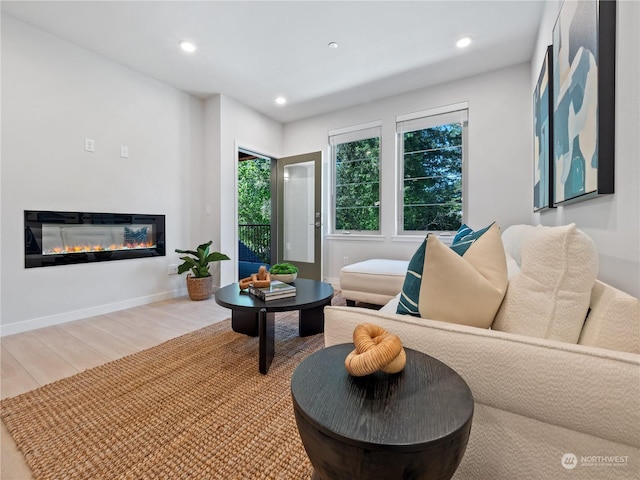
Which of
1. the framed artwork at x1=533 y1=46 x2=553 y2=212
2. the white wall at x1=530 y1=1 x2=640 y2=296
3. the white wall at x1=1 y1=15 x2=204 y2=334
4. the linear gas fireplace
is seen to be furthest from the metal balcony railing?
the white wall at x1=530 y1=1 x2=640 y2=296

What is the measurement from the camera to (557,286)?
0.74m

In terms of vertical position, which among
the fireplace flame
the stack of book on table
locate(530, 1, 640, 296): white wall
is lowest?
the stack of book on table

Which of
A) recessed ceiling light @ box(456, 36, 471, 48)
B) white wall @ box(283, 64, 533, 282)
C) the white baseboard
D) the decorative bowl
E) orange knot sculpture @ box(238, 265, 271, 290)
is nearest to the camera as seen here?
orange knot sculpture @ box(238, 265, 271, 290)

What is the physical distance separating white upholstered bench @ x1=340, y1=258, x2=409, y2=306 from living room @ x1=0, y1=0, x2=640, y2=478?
3.43 feet

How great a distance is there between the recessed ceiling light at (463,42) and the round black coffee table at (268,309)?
2.53 metres

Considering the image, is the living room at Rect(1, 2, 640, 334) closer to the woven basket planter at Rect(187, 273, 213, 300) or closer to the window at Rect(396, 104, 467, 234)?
the window at Rect(396, 104, 467, 234)

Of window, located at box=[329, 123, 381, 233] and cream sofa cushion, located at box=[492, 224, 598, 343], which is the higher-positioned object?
window, located at box=[329, 123, 381, 233]

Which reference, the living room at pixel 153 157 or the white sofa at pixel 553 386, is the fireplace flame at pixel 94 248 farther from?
the white sofa at pixel 553 386

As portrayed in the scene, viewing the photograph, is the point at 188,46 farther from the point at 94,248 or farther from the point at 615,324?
the point at 615,324

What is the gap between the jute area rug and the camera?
1.06 metres

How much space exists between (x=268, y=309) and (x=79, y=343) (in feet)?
5.28

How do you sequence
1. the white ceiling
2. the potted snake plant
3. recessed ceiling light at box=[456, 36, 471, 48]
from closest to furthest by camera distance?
the white ceiling
recessed ceiling light at box=[456, 36, 471, 48]
the potted snake plant

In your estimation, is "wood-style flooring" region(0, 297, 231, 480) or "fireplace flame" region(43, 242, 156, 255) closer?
"wood-style flooring" region(0, 297, 231, 480)

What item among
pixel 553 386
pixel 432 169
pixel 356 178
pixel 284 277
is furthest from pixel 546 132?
pixel 356 178
